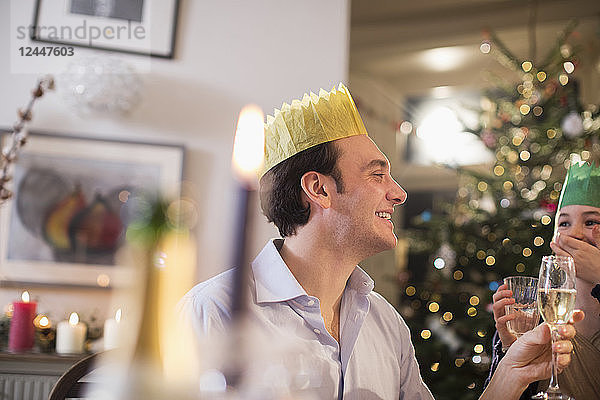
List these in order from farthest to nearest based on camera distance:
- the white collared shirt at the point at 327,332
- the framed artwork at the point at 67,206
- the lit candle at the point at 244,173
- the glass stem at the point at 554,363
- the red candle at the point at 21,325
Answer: the framed artwork at the point at 67,206 → the red candle at the point at 21,325 → the white collared shirt at the point at 327,332 → the glass stem at the point at 554,363 → the lit candle at the point at 244,173

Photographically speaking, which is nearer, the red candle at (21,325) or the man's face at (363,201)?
the man's face at (363,201)

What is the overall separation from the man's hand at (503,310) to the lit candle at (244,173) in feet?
3.70

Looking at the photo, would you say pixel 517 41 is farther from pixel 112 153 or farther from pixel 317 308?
pixel 317 308

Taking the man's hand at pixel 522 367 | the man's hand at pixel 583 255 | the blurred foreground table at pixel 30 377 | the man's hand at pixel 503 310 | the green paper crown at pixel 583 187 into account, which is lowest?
the blurred foreground table at pixel 30 377

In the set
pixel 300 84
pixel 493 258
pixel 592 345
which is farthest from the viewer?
pixel 493 258

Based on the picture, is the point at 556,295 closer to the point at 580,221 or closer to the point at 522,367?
the point at 522,367

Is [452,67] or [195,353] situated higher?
[452,67]

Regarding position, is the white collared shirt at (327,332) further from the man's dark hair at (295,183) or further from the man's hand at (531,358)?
the man's hand at (531,358)

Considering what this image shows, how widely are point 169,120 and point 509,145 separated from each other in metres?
1.96

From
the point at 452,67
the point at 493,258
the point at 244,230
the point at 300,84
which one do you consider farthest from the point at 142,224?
the point at 452,67

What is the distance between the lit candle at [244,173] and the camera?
12.0 inches

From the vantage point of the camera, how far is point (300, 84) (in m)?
3.13

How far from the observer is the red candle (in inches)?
95.6

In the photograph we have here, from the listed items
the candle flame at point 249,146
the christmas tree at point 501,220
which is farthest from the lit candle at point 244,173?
the christmas tree at point 501,220
